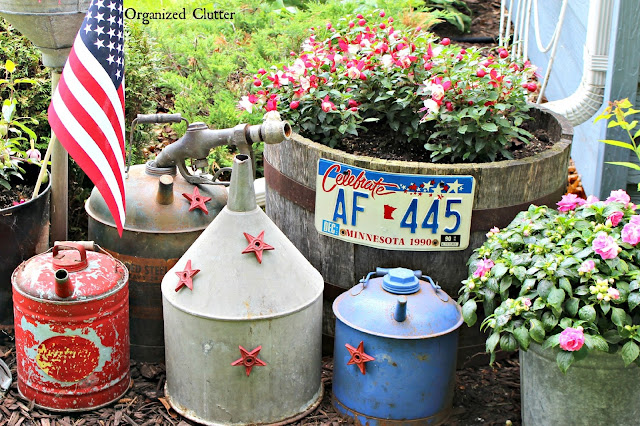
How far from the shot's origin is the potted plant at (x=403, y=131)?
3.54m

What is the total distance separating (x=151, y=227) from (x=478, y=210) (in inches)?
57.8

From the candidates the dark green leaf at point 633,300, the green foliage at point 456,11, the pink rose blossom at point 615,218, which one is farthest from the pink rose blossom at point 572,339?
the green foliage at point 456,11

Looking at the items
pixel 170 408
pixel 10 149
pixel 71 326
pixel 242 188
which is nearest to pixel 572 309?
pixel 242 188

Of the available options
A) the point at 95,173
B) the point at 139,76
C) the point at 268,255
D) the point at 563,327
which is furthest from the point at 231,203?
the point at 139,76

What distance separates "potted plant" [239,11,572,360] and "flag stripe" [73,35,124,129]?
795 millimetres

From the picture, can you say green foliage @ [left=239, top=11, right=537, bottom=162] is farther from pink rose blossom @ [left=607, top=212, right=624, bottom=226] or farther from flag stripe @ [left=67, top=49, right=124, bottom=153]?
flag stripe @ [left=67, top=49, right=124, bottom=153]

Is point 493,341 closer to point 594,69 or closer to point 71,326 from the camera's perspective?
point 71,326

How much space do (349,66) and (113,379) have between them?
6.09ft

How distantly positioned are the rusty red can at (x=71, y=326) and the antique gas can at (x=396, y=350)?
3.19 feet

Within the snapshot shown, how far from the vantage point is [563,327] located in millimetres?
2824

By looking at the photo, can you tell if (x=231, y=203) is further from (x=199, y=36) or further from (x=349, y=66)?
(x=199, y=36)

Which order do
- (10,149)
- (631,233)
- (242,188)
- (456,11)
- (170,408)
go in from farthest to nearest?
(456,11), (10,149), (170,408), (242,188), (631,233)

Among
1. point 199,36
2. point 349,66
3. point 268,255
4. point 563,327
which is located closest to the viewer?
point 563,327

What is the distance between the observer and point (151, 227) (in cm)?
369
